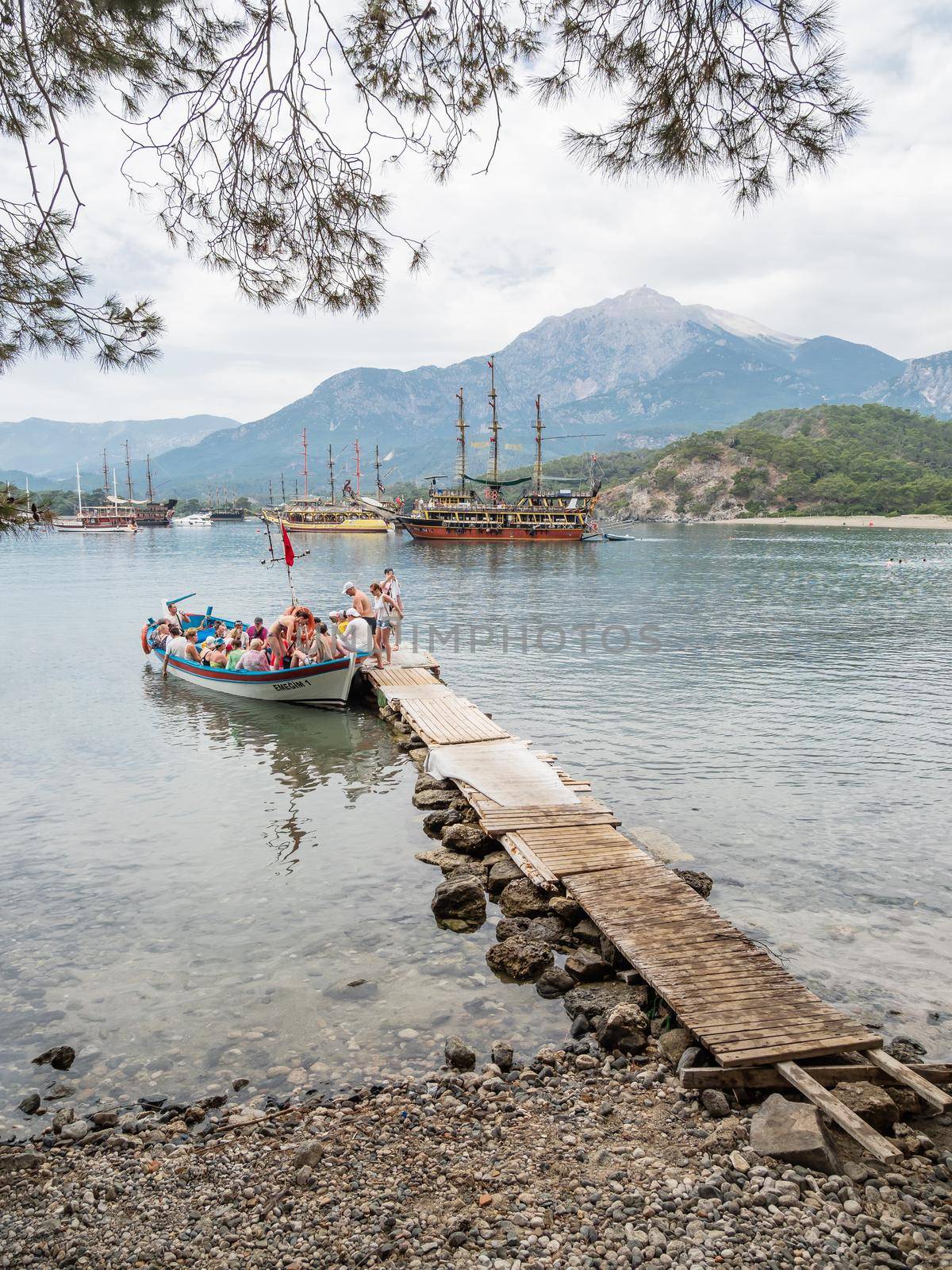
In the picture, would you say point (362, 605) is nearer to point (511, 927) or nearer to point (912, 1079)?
point (511, 927)

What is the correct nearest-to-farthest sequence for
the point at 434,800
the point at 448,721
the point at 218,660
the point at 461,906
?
the point at 461,906, the point at 434,800, the point at 448,721, the point at 218,660

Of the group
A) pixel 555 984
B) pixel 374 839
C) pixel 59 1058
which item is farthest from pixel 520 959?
pixel 374 839

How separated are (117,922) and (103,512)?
531 ft

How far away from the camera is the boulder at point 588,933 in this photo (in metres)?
8.90

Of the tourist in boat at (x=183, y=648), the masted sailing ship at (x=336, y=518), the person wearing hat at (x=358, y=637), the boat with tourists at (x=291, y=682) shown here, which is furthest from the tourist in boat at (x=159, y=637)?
the masted sailing ship at (x=336, y=518)

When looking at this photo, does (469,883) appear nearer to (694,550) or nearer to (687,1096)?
(687,1096)

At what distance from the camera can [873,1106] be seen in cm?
589

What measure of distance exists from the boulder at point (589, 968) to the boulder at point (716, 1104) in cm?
216

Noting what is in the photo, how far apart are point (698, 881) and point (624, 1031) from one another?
3.26 metres

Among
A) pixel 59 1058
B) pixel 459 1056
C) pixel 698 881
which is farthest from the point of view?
pixel 698 881

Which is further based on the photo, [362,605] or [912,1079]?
[362,605]

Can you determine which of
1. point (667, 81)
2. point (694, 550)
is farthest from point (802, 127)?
point (694, 550)

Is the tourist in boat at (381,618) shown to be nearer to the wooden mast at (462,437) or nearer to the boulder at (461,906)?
the boulder at (461,906)

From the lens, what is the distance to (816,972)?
8578 millimetres
